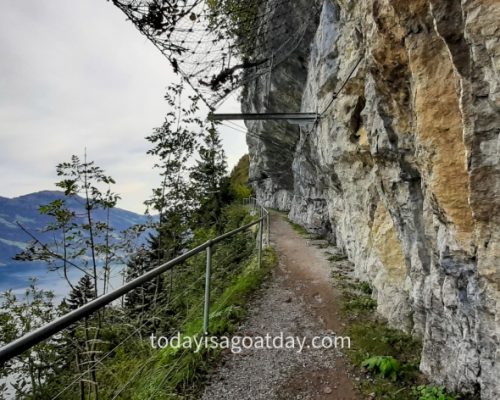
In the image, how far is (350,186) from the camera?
8336 millimetres

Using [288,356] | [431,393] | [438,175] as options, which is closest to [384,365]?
[431,393]

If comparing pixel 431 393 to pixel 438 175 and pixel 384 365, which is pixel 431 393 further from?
pixel 438 175

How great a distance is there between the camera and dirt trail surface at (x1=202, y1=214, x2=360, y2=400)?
321 centimetres

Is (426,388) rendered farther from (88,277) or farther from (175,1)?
(88,277)

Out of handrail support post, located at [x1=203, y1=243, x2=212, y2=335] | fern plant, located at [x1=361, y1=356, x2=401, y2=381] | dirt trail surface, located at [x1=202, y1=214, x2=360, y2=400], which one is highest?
handrail support post, located at [x1=203, y1=243, x2=212, y2=335]

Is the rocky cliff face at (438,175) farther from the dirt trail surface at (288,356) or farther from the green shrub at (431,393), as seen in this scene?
the dirt trail surface at (288,356)

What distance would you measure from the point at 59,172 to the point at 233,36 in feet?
13.9

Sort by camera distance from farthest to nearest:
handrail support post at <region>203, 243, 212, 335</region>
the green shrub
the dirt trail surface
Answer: handrail support post at <region>203, 243, 212, 335</region>
the dirt trail surface
the green shrub

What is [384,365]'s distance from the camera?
3414 mm

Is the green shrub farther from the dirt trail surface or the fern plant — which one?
the dirt trail surface

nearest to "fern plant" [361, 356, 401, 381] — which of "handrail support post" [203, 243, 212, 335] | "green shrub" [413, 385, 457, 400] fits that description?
"green shrub" [413, 385, 457, 400]

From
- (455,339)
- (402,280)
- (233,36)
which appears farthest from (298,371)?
(233,36)

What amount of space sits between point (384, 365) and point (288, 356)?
3.62 feet

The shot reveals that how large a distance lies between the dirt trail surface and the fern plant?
30 cm
